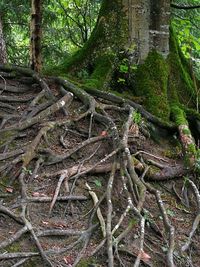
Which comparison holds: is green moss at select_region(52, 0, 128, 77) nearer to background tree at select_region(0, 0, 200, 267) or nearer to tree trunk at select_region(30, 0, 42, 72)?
background tree at select_region(0, 0, 200, 267)

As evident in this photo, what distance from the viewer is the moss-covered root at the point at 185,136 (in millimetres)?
6332

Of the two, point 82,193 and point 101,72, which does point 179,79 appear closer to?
point 101,72

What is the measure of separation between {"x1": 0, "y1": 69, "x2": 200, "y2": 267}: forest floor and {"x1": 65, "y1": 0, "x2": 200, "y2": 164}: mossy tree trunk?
2.52 ft

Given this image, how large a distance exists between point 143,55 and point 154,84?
0.65 meters

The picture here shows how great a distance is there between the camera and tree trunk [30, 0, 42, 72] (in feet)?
26.9

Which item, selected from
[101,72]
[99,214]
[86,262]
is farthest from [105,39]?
[86,262]

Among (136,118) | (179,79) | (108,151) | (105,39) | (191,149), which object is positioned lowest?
(191,149)

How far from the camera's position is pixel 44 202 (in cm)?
496

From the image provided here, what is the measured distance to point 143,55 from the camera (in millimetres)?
7871

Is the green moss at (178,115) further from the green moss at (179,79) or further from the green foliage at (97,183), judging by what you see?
the green foliage at (97,183)

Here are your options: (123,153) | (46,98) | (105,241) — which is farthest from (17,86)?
(105,241)

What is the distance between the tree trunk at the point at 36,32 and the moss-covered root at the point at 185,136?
283 cm

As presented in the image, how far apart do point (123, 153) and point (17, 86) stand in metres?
2.62

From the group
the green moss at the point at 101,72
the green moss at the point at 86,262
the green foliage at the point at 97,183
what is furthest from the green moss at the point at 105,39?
the green moss at the point at 86,262
